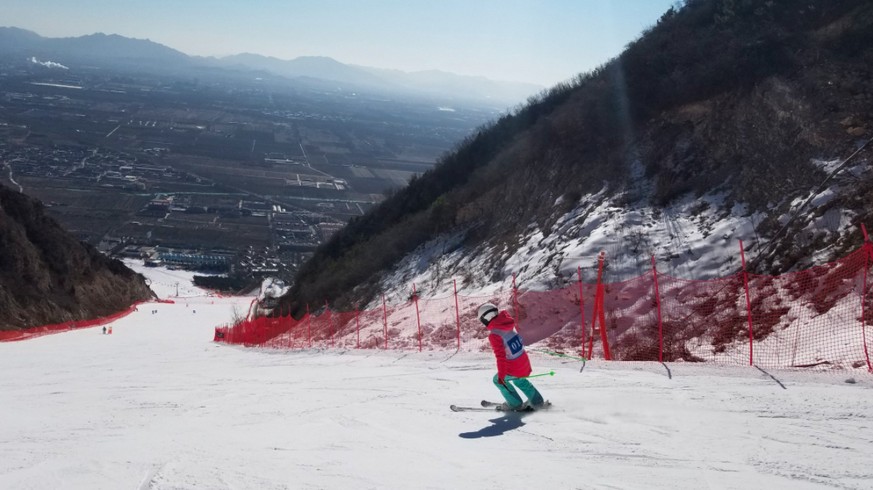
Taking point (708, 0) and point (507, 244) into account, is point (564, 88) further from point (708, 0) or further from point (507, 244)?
point (507, 244)

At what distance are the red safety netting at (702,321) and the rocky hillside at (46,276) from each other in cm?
3101

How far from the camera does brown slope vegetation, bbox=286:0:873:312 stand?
1803 cm

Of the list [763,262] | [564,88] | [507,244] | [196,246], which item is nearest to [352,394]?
[763,262]

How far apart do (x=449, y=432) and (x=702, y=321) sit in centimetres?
598

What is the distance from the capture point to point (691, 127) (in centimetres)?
2150

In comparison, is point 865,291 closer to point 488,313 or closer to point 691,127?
point 488,313

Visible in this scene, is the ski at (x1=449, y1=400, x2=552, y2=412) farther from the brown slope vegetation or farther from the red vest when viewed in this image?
the brown slope vegetation

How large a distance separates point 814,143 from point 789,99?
268cm

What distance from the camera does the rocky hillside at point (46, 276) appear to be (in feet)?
131

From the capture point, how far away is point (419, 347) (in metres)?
15.2

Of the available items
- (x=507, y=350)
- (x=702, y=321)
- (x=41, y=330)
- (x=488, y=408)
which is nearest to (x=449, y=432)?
(x=488, y=408)

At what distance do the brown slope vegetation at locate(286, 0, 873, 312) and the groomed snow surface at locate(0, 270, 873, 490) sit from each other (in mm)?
6619

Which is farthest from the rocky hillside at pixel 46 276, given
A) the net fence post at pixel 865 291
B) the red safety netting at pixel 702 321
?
the net fence post at pixel 865 291

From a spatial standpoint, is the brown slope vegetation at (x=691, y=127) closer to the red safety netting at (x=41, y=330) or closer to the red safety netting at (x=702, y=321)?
the red safety netting at (x=702, y=321)
